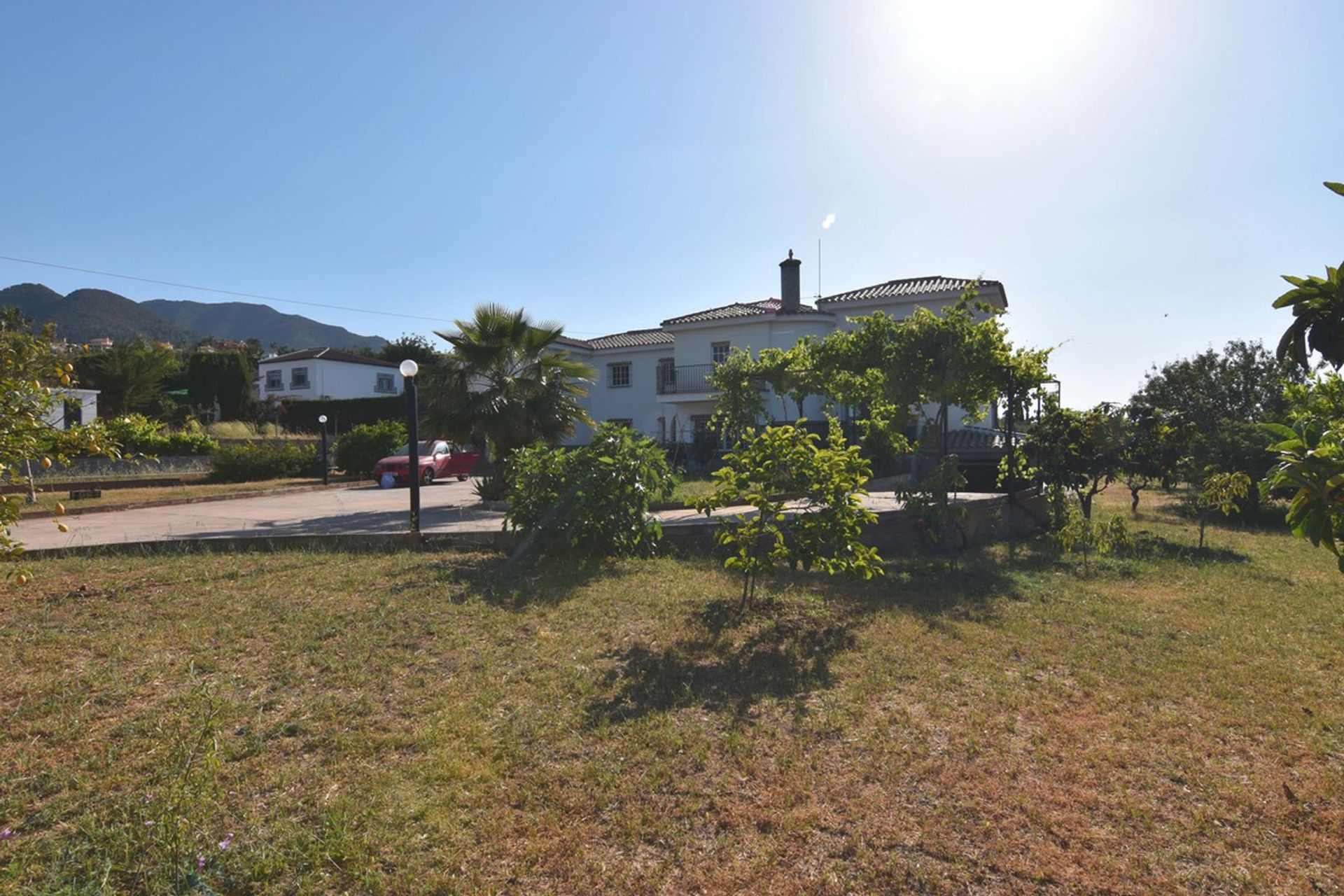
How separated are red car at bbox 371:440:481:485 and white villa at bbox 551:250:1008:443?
4.35m

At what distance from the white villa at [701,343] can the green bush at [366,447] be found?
6149 mm

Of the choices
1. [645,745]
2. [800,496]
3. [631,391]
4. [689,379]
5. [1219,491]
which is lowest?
[645,745]

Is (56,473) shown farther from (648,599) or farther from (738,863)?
(738,863)

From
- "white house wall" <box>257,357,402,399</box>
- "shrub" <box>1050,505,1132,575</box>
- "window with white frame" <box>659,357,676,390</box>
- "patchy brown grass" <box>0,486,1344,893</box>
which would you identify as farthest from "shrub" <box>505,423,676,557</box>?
"white house wall" <box>257,357,402,399</box>

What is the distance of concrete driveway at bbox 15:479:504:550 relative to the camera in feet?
30.7

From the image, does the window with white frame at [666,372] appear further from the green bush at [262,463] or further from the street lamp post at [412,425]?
the street lamp post at [412,425]

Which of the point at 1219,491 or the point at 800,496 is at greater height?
the point at 800,496

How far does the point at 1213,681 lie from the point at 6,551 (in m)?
6.66

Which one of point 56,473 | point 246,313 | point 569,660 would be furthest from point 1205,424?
point 246,313

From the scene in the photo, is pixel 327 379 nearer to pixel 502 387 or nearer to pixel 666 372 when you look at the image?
pixel 666 372

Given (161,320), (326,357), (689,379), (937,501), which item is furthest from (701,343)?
(161,320)

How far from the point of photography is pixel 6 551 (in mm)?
3121

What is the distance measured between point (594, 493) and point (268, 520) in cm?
725

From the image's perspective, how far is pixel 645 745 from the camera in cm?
352
